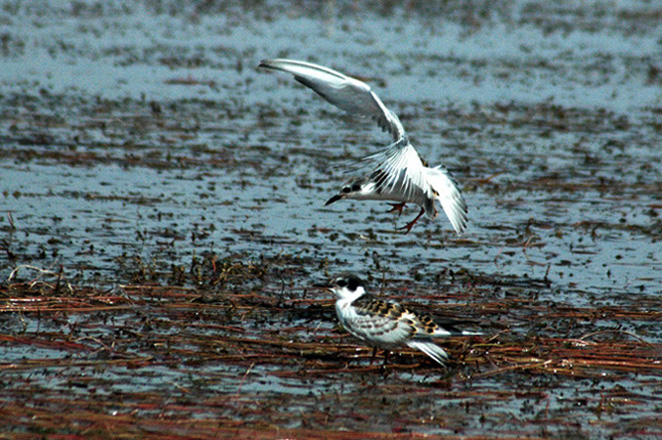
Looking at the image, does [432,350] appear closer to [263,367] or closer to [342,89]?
[263,367]

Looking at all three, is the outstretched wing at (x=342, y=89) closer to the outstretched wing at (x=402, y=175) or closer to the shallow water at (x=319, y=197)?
the outstretched wing at (x=402, y=175)

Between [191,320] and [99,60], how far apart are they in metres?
13.9

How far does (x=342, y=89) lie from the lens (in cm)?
871

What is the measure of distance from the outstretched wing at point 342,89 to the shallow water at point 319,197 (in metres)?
1.29

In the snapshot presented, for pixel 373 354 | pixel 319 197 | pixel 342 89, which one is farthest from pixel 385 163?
pixel 319 197

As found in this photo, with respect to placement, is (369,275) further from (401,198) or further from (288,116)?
(288,116)

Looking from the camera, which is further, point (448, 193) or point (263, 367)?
point (448, 193)

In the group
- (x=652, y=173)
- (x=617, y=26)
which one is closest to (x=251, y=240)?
(x=652, y=173)

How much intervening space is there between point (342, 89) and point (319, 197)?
4.07m

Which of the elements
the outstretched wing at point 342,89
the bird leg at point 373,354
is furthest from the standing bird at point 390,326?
the outstretched wing at point 342,89

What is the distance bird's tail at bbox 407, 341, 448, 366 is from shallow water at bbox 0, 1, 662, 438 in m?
0.17

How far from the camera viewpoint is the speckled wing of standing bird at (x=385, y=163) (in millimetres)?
8352

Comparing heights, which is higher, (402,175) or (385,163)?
(385,163)

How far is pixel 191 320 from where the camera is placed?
7.93 m
